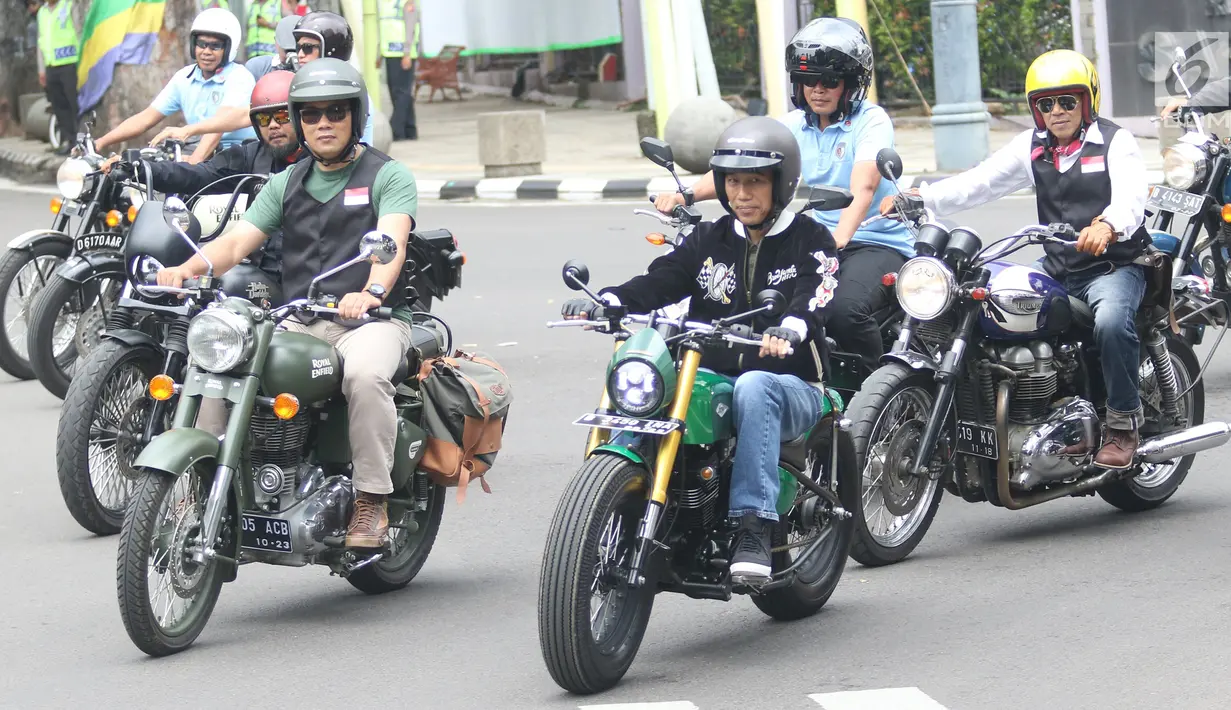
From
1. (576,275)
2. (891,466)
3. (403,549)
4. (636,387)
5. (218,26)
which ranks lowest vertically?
(403,549)

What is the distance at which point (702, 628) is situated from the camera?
6.07m

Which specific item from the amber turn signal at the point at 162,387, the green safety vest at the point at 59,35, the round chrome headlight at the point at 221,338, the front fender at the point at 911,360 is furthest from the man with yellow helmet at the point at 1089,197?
the green safety vest at the point at 59,35

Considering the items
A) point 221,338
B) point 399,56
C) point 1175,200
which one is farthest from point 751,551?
point 399,56

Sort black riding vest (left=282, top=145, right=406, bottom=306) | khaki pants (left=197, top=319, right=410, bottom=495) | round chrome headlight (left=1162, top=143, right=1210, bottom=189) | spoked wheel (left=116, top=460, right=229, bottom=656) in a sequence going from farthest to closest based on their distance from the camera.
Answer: round chrome headlight (left=1162, top=143, right=1210, bottom=189) → black riding vest (left=282, top=145, right=406, bottom=306) → khaki pants (left=197, top=319, right=410, bottom=495) → spoked wheel (left=116, top=460, right=229, bottom=656)

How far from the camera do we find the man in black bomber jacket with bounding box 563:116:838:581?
548 cm

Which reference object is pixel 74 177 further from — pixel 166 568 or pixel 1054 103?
pixel 1054 103

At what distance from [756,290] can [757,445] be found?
0.60 metres

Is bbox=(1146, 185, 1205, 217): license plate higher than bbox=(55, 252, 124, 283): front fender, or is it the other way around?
bbox=(55, 252, 124, 283): front fender

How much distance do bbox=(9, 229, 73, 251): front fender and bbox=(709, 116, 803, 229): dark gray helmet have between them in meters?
5.44

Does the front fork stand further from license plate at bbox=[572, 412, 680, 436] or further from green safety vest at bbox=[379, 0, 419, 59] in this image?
green safety vest at bbox=[379, 0, 419, 59]

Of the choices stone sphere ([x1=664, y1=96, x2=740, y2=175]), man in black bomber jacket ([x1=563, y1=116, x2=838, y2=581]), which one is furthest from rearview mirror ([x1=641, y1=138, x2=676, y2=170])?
stone sphere ([x1=664, y1=96, x2=740, y2=175])

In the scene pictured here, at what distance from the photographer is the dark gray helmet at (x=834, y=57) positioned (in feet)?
24.7

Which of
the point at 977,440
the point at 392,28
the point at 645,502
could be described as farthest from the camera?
the point at 392,28

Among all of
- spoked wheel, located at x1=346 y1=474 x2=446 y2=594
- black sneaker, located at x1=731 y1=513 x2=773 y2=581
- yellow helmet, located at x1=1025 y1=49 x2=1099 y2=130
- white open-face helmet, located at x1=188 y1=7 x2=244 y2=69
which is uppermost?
white open-face helmet, located at x1=188 y1=7 x2=244 y2=69
